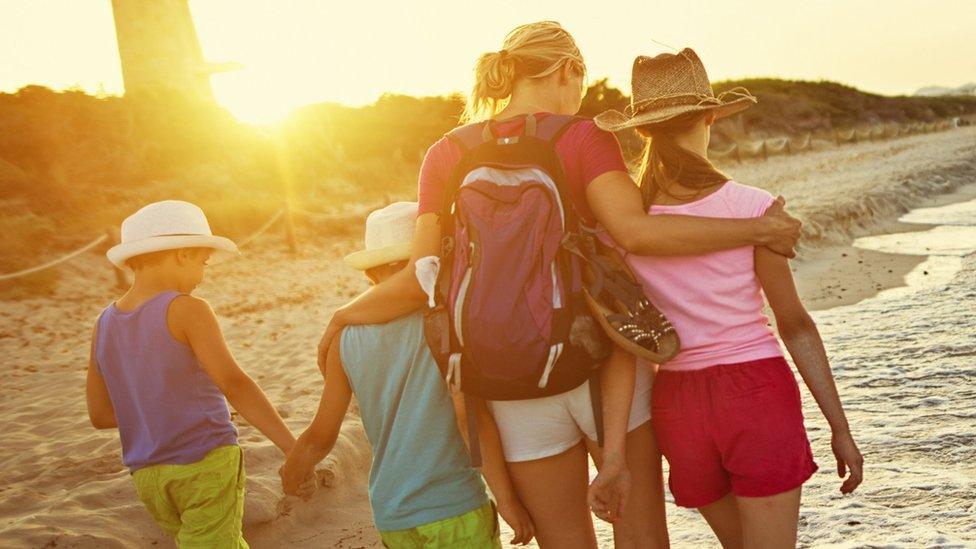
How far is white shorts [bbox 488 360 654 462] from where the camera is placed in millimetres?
1909

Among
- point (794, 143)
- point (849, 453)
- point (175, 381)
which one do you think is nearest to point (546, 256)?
point (849, 453)

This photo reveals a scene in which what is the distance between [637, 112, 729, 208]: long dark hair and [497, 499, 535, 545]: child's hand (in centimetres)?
81

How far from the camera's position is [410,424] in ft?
6.84

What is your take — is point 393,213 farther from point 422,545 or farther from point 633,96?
point 422,545

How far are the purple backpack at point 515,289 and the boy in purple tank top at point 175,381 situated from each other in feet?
2.76

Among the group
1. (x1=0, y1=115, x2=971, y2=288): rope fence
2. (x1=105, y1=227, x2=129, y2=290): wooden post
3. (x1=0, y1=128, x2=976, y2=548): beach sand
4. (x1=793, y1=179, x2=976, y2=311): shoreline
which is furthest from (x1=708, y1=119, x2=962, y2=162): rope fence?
(x1=105, y1=227, x2=129, y2=290): wooden post

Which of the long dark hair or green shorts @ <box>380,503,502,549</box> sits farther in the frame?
green shorts @ <box>380,503,502,549</box>

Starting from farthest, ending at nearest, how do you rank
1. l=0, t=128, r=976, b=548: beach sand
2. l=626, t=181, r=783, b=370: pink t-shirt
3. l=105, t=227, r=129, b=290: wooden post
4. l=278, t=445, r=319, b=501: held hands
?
l=105, t=227, r=129, b=290: wooden post → l=0, t=128, r=976, b=548: beach sand → l=278, t=445, r=319, b=501: held hands → l=626, t=181, r=783, b=370: pink t-shirt

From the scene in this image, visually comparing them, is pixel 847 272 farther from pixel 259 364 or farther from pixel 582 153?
pixel 582 153

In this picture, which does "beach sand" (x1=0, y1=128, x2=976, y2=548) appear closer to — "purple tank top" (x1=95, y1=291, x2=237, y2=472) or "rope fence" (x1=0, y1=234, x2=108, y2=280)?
"rope fence" (x1=0, y1=234, x2=108, y2=280)

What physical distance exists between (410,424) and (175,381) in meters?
0.78

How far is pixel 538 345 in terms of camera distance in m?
1.77

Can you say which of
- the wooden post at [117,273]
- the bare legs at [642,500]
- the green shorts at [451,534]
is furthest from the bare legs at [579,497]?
the wooden post at [117,273]

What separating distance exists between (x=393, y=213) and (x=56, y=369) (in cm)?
705
